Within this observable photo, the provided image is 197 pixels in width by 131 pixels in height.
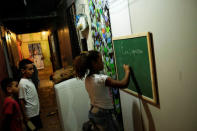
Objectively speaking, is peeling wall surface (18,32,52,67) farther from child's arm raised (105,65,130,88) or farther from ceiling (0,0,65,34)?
child's arm raised (105,65,130,88)

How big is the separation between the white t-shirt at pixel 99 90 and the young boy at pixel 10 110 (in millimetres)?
1062

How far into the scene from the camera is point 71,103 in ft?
9.50

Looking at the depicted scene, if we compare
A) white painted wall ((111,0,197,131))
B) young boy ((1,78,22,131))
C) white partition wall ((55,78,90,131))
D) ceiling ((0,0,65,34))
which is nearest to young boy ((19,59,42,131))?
young boy ((1,78,22,131))

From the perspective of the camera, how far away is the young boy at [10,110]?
2.33m

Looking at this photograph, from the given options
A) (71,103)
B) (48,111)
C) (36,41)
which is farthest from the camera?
(36,41)

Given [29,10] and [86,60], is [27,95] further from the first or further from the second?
[29,10]

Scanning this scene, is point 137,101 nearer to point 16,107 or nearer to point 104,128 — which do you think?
point 104,128

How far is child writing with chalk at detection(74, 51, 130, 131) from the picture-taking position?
1.93m

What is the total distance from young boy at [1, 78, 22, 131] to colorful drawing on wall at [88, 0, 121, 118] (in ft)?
4.28

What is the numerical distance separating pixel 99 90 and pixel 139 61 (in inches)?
19.9

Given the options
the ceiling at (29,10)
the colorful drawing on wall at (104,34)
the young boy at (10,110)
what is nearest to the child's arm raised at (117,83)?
the colorful drawing on wall at (104,34)

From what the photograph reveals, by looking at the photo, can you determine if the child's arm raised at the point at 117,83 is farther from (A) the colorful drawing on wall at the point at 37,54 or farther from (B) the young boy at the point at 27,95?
(A) the colorful drawing on wall at the point at 37,54

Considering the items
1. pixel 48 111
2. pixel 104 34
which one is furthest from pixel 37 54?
pixel 104 34

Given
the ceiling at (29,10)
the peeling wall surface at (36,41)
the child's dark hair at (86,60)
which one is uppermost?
the ceiling at (29,10)
